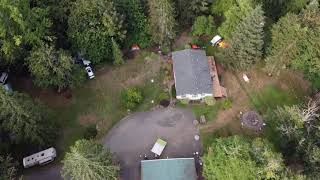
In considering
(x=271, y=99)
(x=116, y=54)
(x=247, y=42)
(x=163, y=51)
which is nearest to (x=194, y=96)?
(x=163, y=51)

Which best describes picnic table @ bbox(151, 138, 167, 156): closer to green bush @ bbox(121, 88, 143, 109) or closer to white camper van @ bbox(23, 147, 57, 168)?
green bush @ bbox(121, 88, 143, 109)

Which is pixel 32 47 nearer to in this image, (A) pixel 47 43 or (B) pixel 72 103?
(A) pixel 47 43

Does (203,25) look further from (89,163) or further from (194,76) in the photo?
(89,163)

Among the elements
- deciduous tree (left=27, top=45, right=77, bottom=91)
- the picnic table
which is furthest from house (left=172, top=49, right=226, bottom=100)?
deciduous tree (left=27, top=45, right=77, bottom=91)

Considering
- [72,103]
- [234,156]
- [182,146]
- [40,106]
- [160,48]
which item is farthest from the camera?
[160,48]

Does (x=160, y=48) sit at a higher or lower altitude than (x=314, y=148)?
higher

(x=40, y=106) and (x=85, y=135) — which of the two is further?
(x=85, y=135)

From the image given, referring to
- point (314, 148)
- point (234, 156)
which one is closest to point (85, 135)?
point (234, 156)

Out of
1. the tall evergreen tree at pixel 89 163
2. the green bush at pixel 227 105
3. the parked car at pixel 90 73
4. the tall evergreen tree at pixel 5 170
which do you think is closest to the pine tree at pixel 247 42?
the green bush at pixel 227 105
